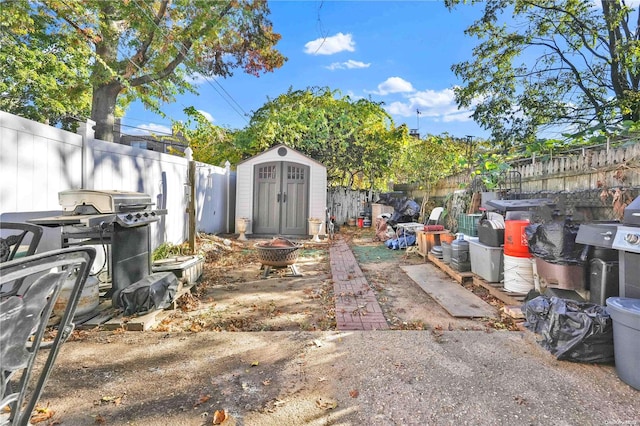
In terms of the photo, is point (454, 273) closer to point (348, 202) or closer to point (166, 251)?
point (166, 251)

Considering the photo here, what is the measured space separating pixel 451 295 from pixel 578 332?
2073mm

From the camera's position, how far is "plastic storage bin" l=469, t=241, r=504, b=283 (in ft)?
15.6

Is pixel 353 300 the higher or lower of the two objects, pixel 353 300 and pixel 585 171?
the lower

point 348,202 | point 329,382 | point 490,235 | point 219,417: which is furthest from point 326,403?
point 348,202

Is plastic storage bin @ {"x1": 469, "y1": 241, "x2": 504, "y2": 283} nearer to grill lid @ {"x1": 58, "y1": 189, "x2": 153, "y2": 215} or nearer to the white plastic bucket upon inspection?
the white plastic bucket

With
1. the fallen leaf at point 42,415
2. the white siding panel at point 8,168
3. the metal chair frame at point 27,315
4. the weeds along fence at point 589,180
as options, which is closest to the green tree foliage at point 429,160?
the weeds along fence at point 589,180

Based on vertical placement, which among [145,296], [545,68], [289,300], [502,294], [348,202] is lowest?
[289,300]

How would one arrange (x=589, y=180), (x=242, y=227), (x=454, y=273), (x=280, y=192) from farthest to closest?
(x=280, y=192) < (x=242, y=227) < (x=454, y=273) < (x=589, y=180)

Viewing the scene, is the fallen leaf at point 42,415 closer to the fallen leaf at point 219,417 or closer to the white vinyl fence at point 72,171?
the fallen leaf at point 219,417

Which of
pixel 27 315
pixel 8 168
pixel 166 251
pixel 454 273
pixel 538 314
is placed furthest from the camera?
pixel 166 251

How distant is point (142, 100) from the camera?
11312 millimetres

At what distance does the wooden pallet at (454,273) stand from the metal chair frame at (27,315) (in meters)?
5.22

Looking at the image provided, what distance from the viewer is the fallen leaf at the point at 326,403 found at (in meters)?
2.18

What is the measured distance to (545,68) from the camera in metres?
8.39
